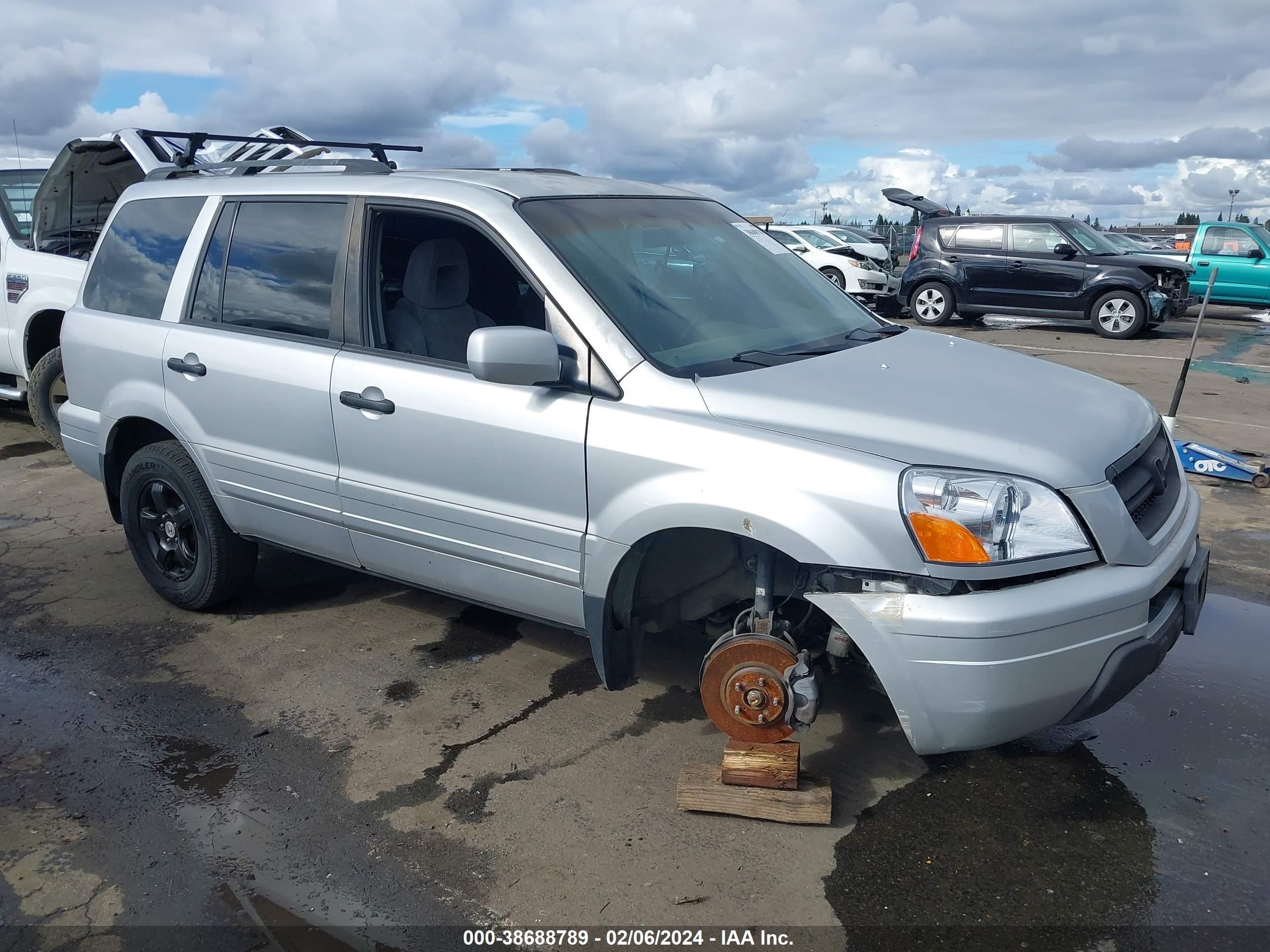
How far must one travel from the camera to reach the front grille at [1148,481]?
2936 millimetres

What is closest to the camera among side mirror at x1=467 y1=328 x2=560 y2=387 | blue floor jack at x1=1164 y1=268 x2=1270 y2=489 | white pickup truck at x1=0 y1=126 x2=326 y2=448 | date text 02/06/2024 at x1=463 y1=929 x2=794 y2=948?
date text 02/06/2024 at x1=463 y1=929 x2=794 y2=948

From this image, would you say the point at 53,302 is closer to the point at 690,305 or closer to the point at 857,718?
the point at 690,305

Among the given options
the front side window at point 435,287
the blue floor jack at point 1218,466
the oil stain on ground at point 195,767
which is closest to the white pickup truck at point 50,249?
the front side window at point 435,287

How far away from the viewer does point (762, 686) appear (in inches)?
120

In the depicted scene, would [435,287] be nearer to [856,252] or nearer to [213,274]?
[213,274]

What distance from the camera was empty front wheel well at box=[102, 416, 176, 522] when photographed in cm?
458

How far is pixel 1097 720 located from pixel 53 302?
276 inches

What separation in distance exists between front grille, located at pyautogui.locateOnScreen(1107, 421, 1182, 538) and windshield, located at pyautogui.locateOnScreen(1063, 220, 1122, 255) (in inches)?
517

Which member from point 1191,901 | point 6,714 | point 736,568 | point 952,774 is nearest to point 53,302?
point 6,714

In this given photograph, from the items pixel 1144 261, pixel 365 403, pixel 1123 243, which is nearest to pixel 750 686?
pixel 365 403

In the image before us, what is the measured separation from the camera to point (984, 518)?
265 cm

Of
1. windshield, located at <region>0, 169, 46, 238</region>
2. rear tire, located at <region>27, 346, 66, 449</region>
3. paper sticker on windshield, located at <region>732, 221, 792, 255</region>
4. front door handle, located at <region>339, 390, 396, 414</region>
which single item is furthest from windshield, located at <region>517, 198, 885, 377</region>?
windshield, located at <region>0, 169, 46, 238</region>

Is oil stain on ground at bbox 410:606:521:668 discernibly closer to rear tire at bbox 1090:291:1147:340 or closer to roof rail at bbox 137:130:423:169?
roof rail at bbox 137:130:423:169

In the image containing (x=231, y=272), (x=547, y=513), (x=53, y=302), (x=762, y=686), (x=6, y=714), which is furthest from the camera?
(x=53, y=302)
